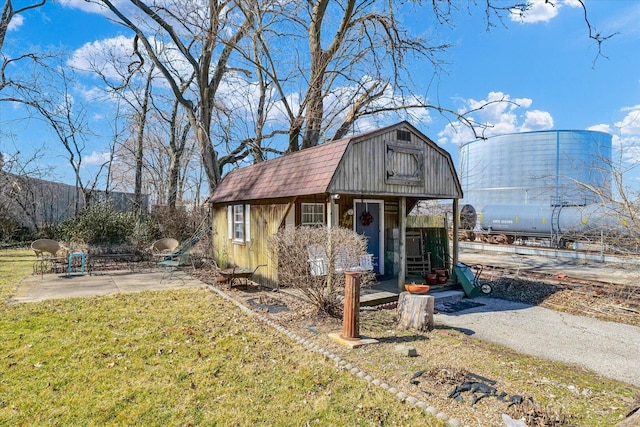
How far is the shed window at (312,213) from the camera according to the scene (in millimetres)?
8609

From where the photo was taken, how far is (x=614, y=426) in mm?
3012

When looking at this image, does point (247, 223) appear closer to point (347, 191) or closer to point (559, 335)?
point (347, 191)

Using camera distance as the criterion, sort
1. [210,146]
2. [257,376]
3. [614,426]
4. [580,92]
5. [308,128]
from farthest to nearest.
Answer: [580,92], [210,146], [308,128], [257,376], [614,426]

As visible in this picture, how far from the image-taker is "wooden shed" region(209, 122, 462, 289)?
23.4ft

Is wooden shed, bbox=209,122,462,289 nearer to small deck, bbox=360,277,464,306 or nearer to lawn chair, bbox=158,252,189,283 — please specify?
small deck, bbox=360,277,464,306

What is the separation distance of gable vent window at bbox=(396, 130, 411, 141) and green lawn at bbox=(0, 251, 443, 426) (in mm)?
4846

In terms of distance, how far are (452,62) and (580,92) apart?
14908mm

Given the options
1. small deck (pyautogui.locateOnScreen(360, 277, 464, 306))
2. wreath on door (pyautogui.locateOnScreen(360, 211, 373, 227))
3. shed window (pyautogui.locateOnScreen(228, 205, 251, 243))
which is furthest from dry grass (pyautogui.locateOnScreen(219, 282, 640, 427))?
shed window (pyautogui.locateOnScreen(228, 205, 251, 243))

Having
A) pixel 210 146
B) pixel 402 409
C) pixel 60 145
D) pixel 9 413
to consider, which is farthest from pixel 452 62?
pixel 60 145

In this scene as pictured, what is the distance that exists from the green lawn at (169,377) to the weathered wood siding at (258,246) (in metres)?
2.47

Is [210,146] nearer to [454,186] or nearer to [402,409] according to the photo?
[454,186]

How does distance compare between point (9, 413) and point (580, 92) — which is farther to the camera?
point (580, 92)

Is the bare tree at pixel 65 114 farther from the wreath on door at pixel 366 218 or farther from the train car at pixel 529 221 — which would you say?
the train car at pixel 529 221

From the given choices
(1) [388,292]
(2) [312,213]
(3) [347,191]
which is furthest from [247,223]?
(1) [388,292]
